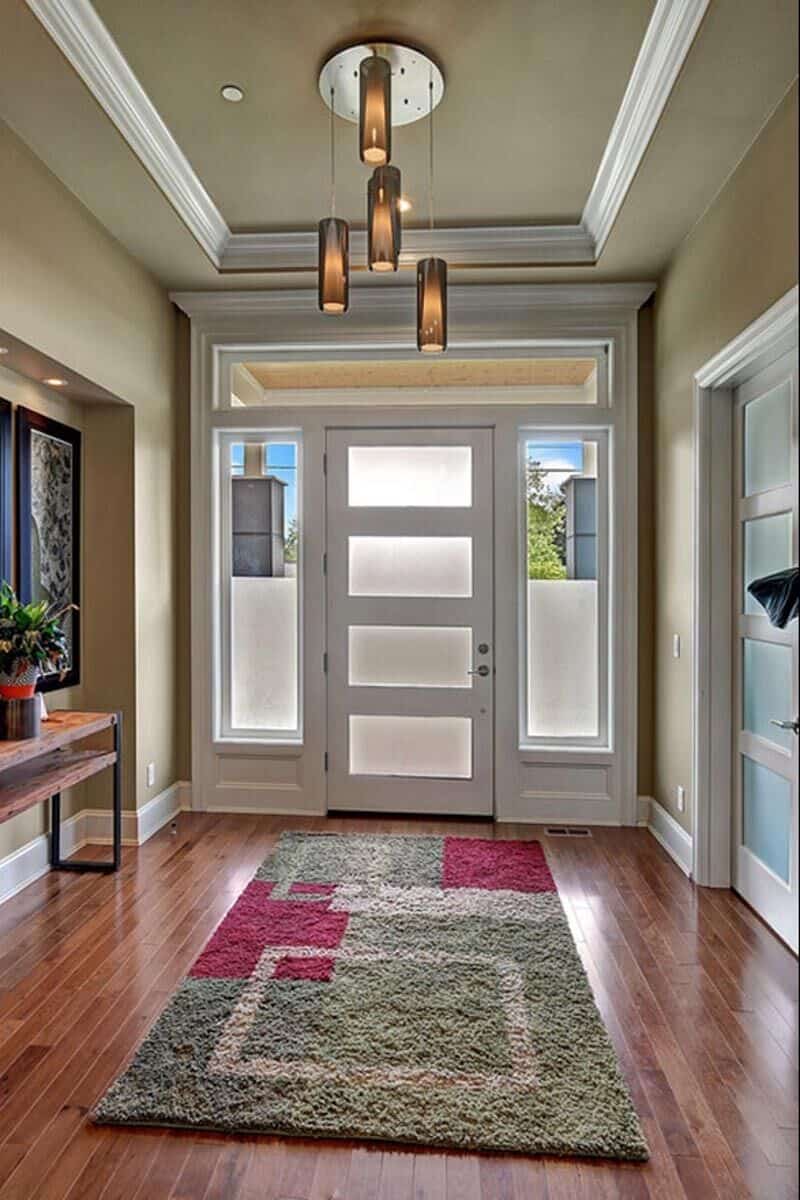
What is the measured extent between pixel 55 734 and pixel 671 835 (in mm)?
2999

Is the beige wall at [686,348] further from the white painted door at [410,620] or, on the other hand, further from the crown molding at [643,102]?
the white painted door at [410,620]

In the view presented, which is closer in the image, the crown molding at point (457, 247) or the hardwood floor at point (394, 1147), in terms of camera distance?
the hardwood floor at point (394, 1147)

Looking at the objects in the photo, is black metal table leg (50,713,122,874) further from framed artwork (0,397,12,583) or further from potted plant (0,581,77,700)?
framed artwork (0,397,12,583)

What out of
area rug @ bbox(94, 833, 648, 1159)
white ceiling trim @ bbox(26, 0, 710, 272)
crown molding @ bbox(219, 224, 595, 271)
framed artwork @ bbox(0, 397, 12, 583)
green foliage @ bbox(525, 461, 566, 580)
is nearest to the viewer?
area rug @ bbox(94, 833, 648, 1159)

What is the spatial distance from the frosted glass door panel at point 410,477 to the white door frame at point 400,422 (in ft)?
0.63

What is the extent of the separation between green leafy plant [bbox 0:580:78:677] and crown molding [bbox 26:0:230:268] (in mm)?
1880

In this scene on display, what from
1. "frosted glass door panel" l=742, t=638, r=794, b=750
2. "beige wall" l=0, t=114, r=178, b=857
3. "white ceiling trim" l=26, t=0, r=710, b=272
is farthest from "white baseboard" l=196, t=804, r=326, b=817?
"white ceiling trim" l=26, t=0, r=710, b=272

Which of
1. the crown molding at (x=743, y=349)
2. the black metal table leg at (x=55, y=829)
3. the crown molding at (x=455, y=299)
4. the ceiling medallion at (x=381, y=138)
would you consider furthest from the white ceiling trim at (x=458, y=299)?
the black metal table leg at (x=55, y=829)

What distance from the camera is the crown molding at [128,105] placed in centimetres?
235

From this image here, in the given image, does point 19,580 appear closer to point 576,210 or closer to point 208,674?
point 208,674

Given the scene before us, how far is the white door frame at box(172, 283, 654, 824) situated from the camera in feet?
14.2

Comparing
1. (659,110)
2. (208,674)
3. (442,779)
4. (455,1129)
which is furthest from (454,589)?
(455,1129)

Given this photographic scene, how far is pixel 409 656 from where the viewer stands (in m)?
4.48

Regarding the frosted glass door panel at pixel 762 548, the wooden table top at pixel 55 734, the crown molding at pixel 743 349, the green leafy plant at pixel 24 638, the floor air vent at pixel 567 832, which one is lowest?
the floor air vent at pixel 567 832
